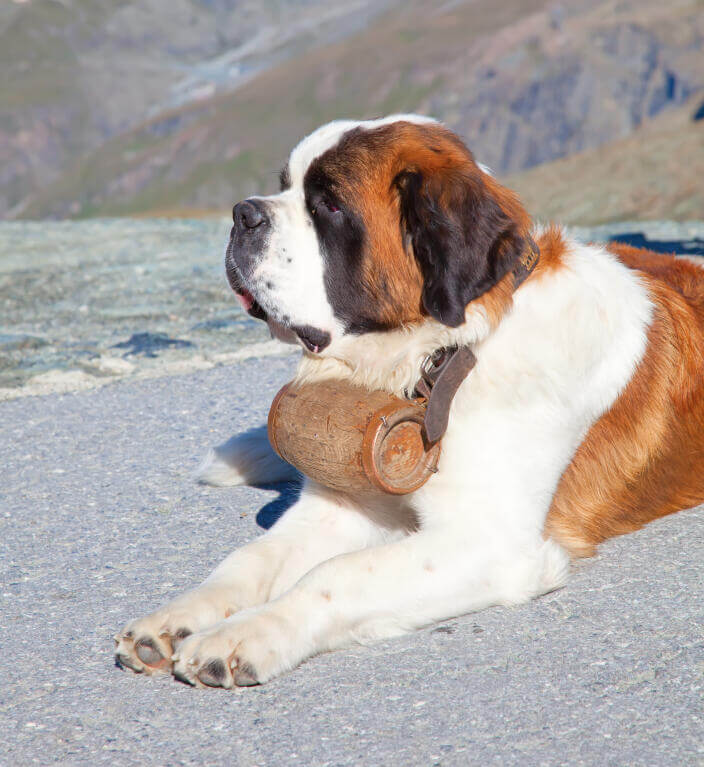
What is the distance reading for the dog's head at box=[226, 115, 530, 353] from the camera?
8.86ft

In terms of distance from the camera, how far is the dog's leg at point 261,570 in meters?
2.48

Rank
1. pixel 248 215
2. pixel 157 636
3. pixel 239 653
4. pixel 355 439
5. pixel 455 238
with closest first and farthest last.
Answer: pixel 239 653
pixel 157 636
pixel 455 238
pixel 355 439
pixel 248 215

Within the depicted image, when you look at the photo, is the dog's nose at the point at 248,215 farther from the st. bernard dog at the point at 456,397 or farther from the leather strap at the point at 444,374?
the leather strap at the point at 444,374

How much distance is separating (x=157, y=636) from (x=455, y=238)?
1.29 m

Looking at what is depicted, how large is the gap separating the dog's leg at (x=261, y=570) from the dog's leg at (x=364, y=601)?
0.11 metres

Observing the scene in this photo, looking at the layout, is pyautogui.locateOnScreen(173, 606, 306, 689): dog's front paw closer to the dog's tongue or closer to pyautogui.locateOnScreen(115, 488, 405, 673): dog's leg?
pyautogui.locateOnScreen(115, 488, 405, 673): dog's leg

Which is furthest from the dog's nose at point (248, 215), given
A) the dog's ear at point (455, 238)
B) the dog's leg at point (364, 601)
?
the dog's leg at point (364, 601)

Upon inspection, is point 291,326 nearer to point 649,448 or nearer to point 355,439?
point 355,439

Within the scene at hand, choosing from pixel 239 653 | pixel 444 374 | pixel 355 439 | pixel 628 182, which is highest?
pixel 444 374

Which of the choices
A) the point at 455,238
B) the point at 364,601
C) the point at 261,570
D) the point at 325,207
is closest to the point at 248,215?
the point at 325,207

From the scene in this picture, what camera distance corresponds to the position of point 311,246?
9.47 ft

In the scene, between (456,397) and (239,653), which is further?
(456,397)

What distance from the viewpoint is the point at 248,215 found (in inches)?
114

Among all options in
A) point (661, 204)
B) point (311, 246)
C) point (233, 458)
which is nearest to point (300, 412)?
point (311, 246)
